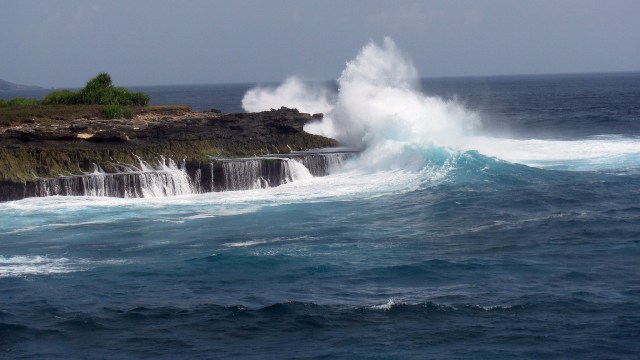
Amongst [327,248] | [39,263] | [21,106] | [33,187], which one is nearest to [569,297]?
[327,248]

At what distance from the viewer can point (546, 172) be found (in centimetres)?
3688

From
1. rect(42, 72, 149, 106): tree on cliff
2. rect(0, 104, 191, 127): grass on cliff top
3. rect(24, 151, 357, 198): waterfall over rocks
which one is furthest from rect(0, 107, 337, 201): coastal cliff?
rect(42, 72, 149, 106): tree on cliff

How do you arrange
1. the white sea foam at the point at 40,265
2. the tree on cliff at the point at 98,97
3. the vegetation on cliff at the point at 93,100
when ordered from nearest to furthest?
the white sea foam at the point at 40,265, the vegetation on cliff at the point at 93,100, the tree on cliff at the point at 98,97

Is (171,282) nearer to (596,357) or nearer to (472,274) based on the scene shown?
(472,274)

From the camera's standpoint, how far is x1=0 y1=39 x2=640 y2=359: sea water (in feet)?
55.4

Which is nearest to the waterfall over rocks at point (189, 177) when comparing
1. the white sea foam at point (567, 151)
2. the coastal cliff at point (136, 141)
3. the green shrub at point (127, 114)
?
the coastal cliff at point (136, 141)

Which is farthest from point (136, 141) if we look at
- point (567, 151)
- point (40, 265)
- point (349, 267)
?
point (567, 151)

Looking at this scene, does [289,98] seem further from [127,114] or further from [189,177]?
[189,177]

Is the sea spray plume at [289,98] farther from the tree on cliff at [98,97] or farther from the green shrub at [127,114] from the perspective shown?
the green shrub at [127,114]

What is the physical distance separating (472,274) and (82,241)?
38.8 ft

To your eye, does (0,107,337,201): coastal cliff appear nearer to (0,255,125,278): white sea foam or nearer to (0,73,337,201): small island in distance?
(0,73,337,201): small island in distance

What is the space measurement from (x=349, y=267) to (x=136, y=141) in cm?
1900

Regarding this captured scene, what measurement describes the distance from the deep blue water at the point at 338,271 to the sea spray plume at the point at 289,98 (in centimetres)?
2257

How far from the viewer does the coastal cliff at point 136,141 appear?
115 feet
